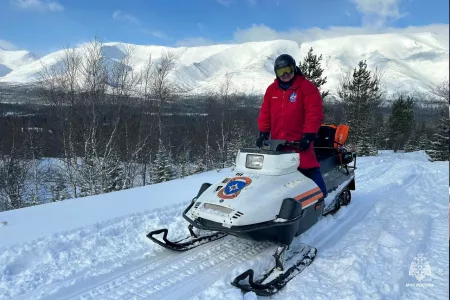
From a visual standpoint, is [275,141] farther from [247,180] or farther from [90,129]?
[90,129]

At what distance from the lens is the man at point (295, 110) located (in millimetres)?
3990

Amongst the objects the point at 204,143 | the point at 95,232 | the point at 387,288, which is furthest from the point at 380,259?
the point at 204,143

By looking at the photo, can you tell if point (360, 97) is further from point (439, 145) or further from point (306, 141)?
point (306, 141)

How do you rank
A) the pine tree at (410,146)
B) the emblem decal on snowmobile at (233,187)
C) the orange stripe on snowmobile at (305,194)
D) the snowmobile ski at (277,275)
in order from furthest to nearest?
the pine tree at (410,146) → the orange stripe on snowmobile at (305,194) → the emblem decal on snowmobile at (233,187) → the snowmobile ski at (277,275)

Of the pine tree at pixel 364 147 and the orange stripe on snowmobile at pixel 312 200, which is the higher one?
the orange stripe on snowmobile at pixel 312 200

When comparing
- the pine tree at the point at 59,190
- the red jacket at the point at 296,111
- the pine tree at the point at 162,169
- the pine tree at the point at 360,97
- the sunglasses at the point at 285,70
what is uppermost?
the pine tree at the point at 360,97

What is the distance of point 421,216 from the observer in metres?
5.03

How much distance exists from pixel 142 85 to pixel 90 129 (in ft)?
14.7

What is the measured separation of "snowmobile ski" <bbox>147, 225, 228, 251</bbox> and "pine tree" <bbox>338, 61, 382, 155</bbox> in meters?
27.7

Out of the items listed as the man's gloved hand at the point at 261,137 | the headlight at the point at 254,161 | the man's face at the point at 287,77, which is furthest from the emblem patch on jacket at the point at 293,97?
the headlight at the point at 254,161

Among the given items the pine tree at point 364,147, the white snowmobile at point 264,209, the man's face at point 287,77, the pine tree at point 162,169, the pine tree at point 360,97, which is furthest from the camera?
the pine tree at point 364,147

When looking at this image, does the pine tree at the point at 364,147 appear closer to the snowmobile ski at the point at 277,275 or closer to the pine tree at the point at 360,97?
the pine tree at the point at 360,97

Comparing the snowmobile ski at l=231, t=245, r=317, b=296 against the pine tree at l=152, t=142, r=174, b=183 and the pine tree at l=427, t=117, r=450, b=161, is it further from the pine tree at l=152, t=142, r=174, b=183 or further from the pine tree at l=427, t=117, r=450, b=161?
the pine tree at l=427, t=117, r=450, b=161

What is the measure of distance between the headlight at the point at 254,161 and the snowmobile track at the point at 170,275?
1.00 meters
